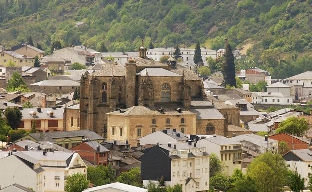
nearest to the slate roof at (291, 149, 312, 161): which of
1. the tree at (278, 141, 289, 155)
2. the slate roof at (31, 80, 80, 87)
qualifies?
the tree at (278, 141, 289, 155)

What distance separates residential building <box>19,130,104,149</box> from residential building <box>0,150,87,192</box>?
16.5 metres

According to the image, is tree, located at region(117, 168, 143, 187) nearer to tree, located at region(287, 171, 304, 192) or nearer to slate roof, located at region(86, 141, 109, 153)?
slate roof, located at region(86, 141, 109, 153)

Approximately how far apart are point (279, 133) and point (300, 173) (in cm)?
1491

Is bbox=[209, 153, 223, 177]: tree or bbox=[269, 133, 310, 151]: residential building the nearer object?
bbox=[209, 153, 223, 177]: tree

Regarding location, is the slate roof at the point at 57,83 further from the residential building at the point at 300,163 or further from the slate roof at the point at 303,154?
the residential building at the point at 300,163

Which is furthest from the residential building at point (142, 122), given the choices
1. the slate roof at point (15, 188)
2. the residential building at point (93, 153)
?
the slate roof at point (15, 188)

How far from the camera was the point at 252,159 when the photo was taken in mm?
124188

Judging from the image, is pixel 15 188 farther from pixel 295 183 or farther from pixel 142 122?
pixel 142 122

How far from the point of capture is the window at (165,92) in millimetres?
135625

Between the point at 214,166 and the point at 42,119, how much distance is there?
88.3ft

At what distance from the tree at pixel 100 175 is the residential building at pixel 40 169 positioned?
3.32 feet

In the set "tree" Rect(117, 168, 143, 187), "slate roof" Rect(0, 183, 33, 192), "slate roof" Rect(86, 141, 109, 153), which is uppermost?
"slate roof" Rect(86, 141, 109, 153)

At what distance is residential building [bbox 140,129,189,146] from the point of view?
401 ft

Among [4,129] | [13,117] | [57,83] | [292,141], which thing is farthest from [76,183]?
[57,83]
